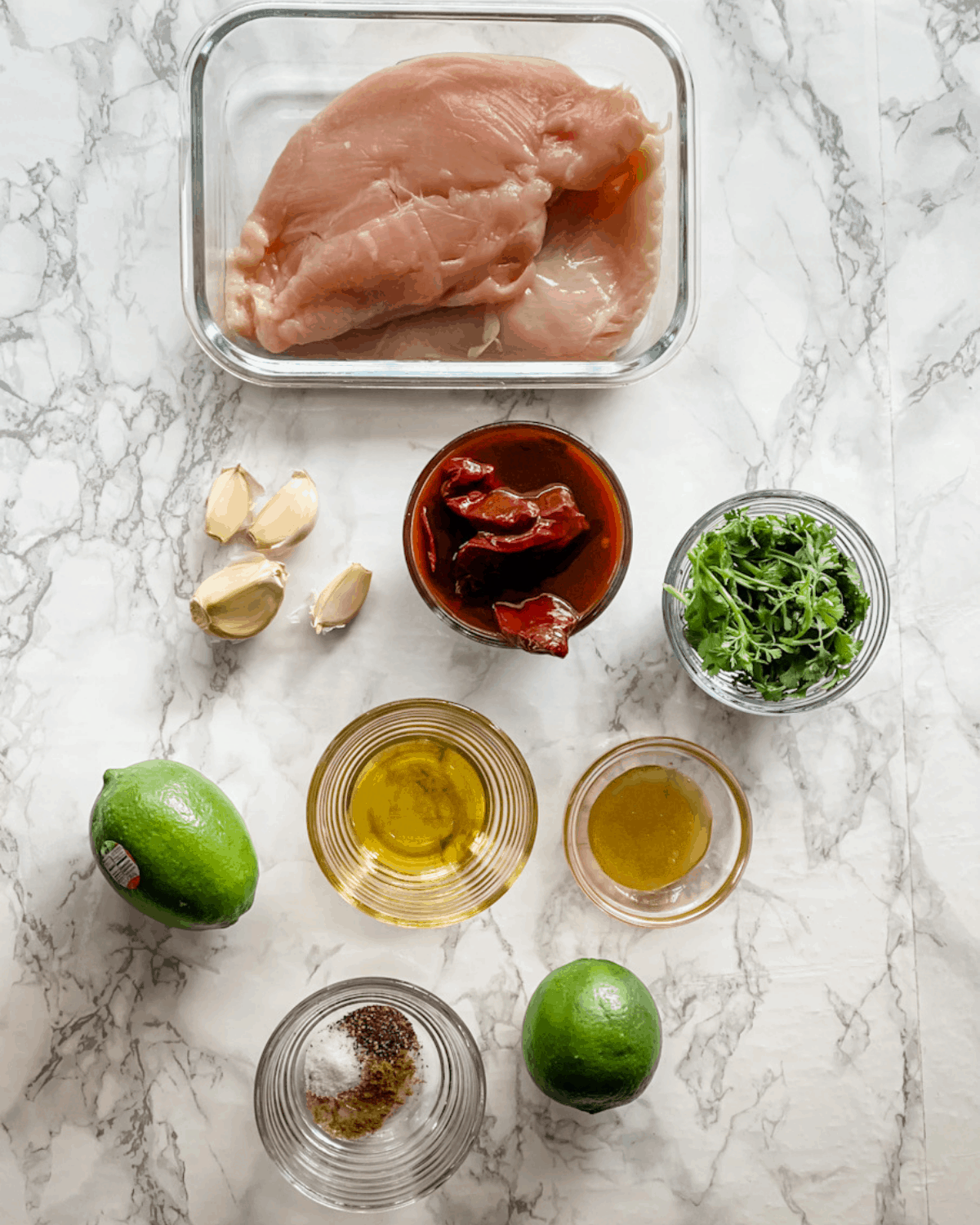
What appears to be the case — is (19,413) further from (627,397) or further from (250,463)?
(627,397)

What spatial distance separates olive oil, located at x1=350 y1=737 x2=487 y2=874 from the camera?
49.6 inches

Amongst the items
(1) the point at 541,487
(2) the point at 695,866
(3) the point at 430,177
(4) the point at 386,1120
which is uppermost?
(3) the point at 430,177

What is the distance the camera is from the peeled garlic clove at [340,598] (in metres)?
1.27

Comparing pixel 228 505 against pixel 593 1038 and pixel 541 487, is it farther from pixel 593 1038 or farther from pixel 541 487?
pixel 593 1038

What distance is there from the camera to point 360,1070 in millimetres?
1197

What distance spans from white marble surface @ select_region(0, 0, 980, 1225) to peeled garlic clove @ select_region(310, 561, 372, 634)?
34 mm

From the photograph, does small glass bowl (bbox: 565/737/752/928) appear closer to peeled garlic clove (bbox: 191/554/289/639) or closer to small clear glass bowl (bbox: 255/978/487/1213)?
small clear glass bowl (bbox: 255/978/487/1213)

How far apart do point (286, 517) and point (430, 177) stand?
441 mm

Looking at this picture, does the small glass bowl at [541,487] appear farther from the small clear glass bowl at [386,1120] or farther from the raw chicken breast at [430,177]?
the small clear glass bowl at [386,1120]

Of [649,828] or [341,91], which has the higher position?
[341,91]

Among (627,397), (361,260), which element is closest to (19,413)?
(361,260)

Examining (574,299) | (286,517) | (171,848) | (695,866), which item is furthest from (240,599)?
(695,866)

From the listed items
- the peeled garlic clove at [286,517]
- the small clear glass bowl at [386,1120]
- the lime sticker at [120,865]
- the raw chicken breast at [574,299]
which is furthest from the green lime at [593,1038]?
the raw chicken breast at [574,299]

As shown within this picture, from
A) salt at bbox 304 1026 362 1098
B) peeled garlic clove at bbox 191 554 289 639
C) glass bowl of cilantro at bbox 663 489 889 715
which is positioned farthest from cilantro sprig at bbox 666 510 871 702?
salt at bbox 304 1026 362 1098
